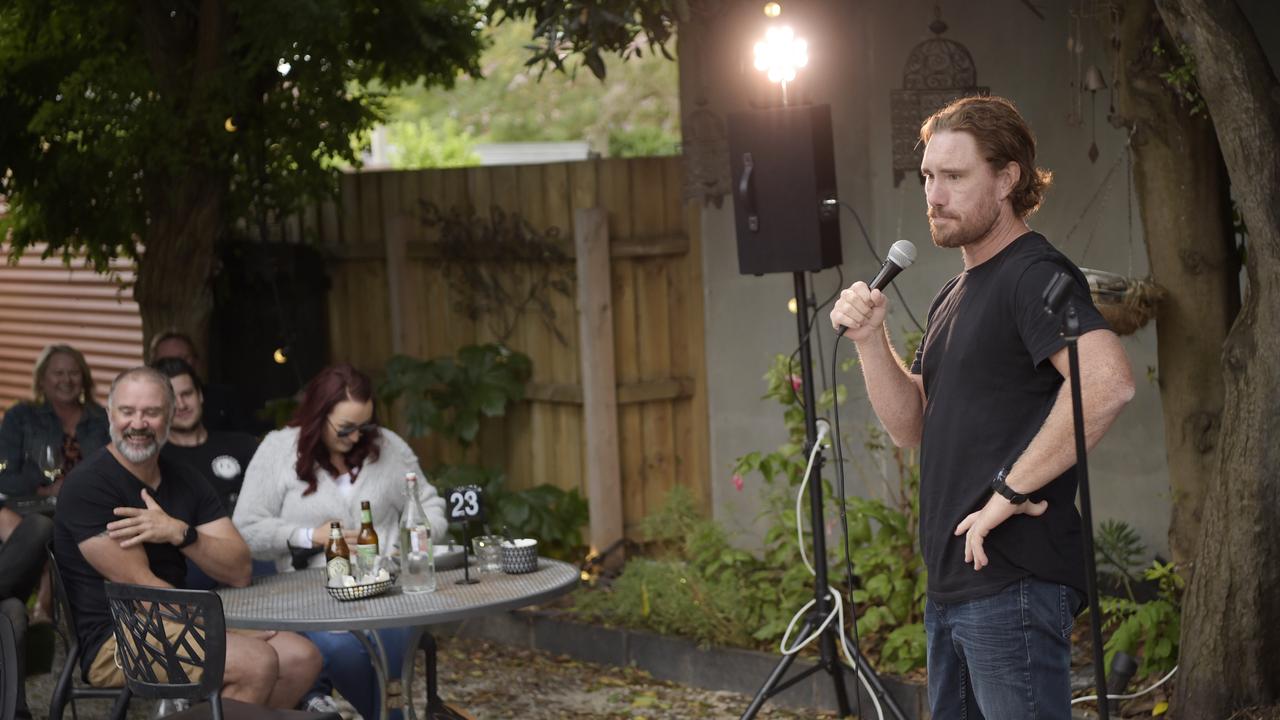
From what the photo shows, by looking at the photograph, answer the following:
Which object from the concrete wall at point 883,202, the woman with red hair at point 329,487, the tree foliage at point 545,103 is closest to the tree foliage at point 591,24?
the concrete wall at point 883,202

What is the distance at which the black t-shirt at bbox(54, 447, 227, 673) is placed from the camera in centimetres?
433

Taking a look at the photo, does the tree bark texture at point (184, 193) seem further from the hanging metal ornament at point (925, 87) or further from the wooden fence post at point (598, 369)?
the hanging metal ornament at point (925, 87)

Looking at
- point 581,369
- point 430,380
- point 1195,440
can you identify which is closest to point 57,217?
point 430,380

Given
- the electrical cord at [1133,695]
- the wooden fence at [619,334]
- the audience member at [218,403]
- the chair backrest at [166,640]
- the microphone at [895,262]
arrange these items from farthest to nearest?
A: the wooden fence at [619,334], the audience member at [218,403], the electrical cord at [1133,695], the chair backrest at [166,640], the microphone at [895,262]

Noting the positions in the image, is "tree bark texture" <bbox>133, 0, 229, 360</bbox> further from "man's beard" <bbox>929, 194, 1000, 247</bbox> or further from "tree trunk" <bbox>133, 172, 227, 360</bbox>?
"man's beard" <bbox>929, 194, 1000, 247</bbox>

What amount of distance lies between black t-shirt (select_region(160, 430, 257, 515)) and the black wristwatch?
374cm

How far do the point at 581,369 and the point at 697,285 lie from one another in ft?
2.41

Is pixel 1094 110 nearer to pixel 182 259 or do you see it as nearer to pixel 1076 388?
pixel 1076 388

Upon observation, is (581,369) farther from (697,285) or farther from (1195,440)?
(1195,440)

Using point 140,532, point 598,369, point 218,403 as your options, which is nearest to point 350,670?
point 140,532

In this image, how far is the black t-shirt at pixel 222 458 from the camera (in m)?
5.80

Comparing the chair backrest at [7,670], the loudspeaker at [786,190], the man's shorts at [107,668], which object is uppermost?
the loudspeaker at [786,190]

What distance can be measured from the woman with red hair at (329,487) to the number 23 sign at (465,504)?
596 mm

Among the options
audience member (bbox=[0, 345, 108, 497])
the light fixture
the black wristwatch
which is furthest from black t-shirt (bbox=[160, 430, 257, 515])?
the black wristwatch
